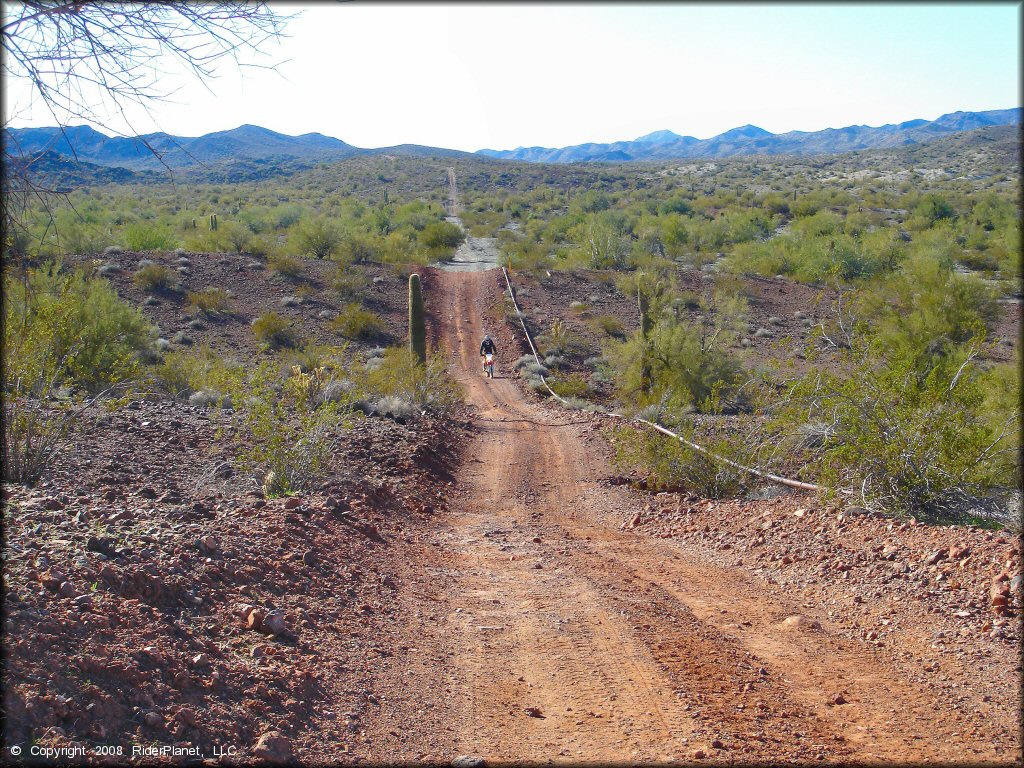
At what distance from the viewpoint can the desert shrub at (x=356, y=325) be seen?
31141 millimetres

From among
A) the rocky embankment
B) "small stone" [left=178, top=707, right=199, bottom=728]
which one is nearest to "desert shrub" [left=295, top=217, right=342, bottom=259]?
the rocky embankment

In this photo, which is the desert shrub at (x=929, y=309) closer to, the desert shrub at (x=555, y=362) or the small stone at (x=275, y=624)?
the desert shrub at (x=555, y=362)

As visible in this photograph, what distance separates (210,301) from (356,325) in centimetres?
574

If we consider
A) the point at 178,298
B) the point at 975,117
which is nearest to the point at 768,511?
the point at 178,298

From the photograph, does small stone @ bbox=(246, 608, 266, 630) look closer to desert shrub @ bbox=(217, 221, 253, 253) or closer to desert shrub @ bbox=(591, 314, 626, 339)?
desert shrub @ bbox=(591, 314, 626, 339)

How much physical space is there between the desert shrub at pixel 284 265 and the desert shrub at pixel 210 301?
13.8ft

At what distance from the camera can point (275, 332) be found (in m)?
29.0

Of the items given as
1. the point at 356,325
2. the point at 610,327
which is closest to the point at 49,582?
the point at 356,325

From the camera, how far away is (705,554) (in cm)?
886

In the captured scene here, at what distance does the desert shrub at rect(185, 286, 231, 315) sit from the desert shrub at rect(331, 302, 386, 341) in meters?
4.36

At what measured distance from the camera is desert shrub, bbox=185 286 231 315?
99.1 ft

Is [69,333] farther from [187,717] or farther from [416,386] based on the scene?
[187,717]

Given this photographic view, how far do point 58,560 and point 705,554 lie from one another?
6486 mm

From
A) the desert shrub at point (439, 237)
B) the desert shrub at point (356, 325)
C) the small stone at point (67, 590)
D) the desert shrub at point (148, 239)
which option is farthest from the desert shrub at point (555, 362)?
the small stone at point (67, 590)
